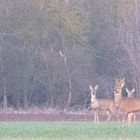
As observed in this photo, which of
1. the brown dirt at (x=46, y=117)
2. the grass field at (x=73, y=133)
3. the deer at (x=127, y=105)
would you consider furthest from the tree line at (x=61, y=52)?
the grass field at (x=73, y=133)

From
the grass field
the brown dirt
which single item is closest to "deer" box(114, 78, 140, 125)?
the grass field

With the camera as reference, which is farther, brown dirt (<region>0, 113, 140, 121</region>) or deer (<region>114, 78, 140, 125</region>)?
brown dirt (<region>0, 113, 140, 121</region>)

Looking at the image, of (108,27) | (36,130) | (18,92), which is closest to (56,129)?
(36,130)

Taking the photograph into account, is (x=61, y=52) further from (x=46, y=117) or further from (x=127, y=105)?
(x=127, y=105)

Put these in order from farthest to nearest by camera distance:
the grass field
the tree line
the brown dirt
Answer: the tree line < the brown dirt < the grass field

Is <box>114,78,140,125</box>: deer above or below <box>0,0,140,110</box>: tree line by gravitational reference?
below

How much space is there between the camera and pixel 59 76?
4888cm

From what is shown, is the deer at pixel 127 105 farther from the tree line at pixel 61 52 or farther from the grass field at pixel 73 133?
the tree line at pixel 61 52

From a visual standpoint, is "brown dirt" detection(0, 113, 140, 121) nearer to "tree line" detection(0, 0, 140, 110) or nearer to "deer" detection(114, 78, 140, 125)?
"tree line" detection(0, 0, 140, 110)

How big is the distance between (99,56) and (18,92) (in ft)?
19.1

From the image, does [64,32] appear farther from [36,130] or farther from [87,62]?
[36,130]

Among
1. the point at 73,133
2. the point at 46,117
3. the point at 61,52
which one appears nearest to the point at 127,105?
the point at 73,133

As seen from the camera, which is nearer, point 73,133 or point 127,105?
point 73,133

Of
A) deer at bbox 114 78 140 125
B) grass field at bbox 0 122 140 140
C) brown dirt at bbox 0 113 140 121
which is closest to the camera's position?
grass field at bbox 0 122 140 140
